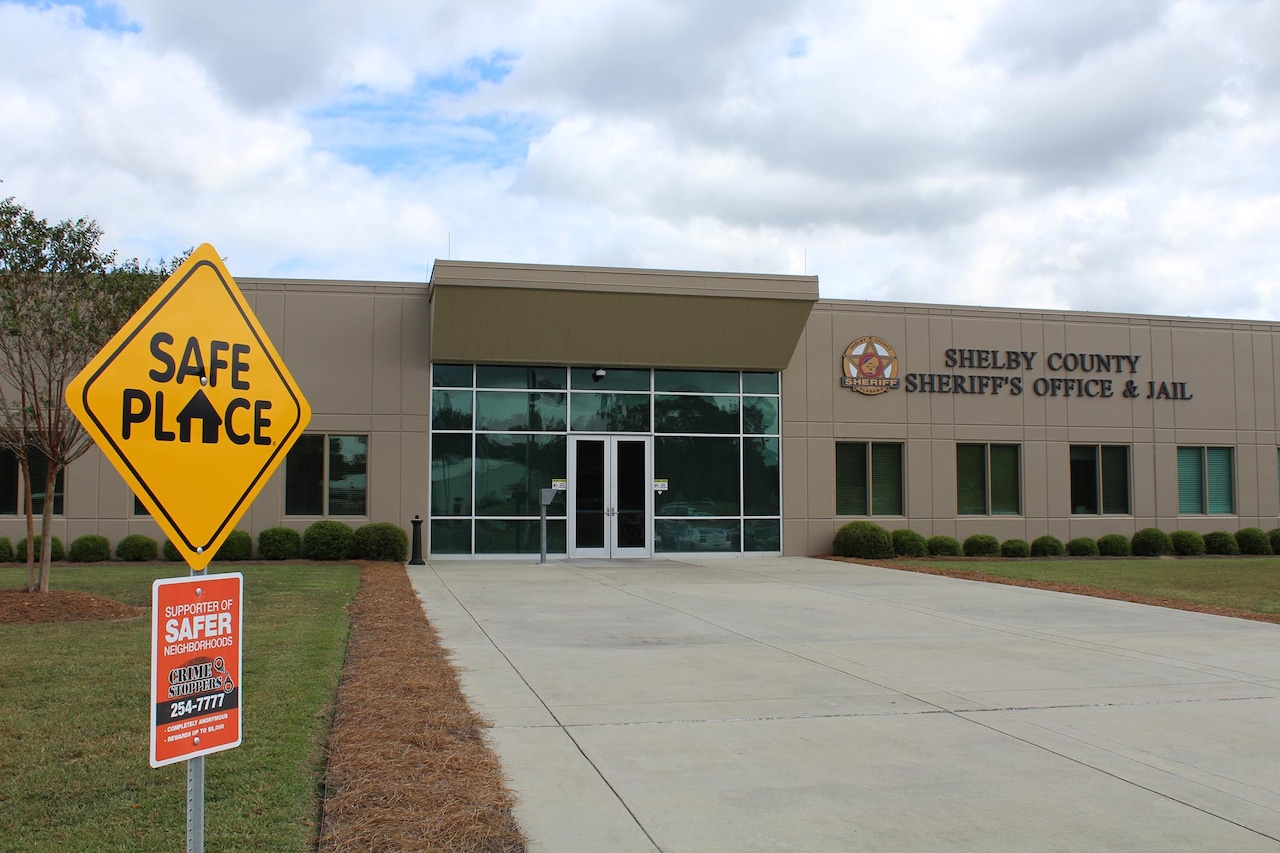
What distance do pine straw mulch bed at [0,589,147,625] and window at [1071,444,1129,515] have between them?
2131 cm

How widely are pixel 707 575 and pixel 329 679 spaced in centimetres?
1113

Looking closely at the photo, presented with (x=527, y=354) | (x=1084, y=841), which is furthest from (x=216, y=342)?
(x=527, y=354)

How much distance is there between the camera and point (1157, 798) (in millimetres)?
5559

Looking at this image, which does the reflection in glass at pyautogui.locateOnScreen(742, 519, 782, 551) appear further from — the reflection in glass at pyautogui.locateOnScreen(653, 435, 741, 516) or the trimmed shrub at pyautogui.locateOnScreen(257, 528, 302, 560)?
the trimmed shrub at pyautogui.locateOnScreen(257, 528, 302, 560)

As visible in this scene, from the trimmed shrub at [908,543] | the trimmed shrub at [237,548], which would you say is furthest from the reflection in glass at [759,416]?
the trimmed shrub at [237,548]

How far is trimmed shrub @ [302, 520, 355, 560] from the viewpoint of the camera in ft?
67.8

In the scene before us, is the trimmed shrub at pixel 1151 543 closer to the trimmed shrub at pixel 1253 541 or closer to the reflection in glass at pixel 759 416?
the trimmed shrub at pixel 1253 541

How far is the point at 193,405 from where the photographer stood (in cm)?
400

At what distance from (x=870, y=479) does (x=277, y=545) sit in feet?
43.0

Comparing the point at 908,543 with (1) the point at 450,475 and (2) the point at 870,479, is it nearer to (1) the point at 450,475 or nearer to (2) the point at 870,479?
(2) the point at 870,479

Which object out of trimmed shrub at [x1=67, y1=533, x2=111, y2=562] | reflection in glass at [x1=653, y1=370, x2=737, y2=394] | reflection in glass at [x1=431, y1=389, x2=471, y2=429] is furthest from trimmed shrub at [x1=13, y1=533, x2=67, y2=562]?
reflection in glass at [x1=653, y1=370, x2=737, y2=394]

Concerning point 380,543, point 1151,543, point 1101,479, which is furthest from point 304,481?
point 1151,543

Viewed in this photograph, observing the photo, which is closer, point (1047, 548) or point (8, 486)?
point (8, 486)

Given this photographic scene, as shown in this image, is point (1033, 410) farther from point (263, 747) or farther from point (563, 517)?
point (263, 747)
